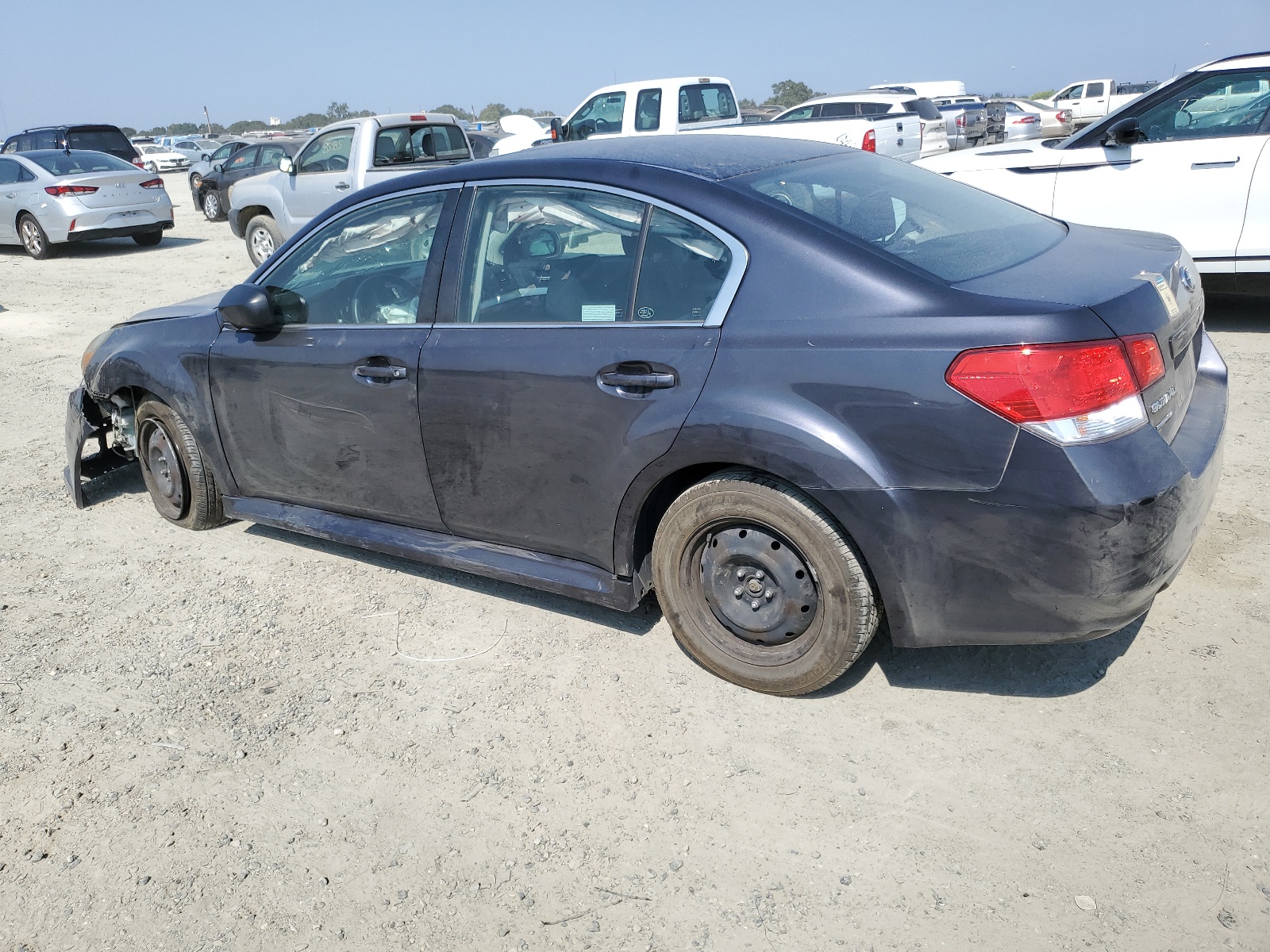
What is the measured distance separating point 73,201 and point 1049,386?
52.4 ft

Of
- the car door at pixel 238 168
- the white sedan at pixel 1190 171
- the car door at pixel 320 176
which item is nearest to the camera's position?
the white sedan at pixel 1190 171

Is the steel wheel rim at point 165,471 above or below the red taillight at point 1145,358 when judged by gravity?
below

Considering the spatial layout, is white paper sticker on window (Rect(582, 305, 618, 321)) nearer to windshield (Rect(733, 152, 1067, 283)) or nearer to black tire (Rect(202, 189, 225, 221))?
windshield (Rect(733, 152, 1067, 283))

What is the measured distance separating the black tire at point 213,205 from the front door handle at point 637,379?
18.7 meters

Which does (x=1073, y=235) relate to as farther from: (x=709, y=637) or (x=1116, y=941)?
(x=1116, y=941)

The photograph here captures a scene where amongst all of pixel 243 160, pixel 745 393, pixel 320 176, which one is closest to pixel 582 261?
pixel 745 393

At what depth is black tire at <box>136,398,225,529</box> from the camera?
4602mm

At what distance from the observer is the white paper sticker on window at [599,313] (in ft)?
10.5

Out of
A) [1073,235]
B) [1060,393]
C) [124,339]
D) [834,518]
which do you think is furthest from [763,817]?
[124,339]

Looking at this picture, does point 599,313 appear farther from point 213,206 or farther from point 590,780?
point 213,206

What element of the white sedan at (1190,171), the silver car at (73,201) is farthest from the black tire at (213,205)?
the white sedan at (1190,171)

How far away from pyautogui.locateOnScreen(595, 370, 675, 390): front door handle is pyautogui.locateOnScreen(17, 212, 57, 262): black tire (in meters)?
15.2

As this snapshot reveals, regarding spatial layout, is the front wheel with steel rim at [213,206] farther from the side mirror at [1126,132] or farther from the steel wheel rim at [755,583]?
the steel wheel rim at [755,583]

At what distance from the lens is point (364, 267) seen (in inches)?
156
